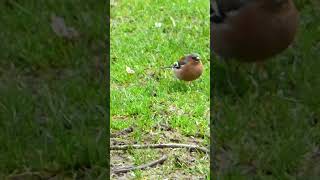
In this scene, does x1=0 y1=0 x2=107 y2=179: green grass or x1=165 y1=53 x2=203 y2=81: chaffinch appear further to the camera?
x1=165 y1=53 x2=203 y2=81: chaffinch

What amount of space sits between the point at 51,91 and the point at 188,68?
2.98ft

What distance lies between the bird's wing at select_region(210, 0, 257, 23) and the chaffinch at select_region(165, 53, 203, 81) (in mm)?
617

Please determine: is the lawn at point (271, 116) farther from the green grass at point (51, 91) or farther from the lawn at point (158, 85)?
the green grass at point (51, 91)

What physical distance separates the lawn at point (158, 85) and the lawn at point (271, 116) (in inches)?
6.8

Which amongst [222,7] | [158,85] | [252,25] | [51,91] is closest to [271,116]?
[252,25]

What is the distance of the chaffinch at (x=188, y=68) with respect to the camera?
458 cm

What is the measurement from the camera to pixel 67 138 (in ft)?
12.3

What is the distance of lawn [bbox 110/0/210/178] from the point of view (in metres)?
3.84

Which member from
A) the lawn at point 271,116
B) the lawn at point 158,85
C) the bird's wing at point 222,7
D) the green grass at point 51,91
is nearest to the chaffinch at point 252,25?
the bird's wing at point 222,7

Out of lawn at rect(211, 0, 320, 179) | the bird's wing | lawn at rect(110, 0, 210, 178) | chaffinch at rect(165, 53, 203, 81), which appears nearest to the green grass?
lawn at rect(110, 0, 210, 178)

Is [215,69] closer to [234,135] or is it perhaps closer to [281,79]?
[281,79]

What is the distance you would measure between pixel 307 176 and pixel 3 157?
5.21ft

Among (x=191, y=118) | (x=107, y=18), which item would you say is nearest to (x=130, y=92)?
(x=191, y=118)

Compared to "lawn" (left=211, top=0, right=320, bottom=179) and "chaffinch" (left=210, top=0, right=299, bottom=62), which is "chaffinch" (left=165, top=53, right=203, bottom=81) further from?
"chaffinch" (left=210, top=0, right=299, bottom=62)
